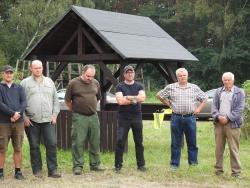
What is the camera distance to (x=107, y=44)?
38.0 ft

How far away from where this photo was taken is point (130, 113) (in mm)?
8938

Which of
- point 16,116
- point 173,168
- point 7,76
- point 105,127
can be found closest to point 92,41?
point 105,127

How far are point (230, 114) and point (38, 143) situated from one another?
3116 millimetres

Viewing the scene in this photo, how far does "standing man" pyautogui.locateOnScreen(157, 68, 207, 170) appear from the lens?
9.03 m

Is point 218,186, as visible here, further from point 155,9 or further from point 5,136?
point 155,9

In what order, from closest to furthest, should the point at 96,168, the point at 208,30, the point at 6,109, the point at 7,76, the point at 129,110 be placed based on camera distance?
the point at 6,109 < the point at 7,76 < the point at 129,110 < the point at 96,168 < the point at 208,30

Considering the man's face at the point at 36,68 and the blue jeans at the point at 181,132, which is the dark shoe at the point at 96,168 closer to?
the blue jeans at the point at 181,132

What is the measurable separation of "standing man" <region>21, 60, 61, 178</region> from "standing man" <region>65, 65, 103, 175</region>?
410 millimetres

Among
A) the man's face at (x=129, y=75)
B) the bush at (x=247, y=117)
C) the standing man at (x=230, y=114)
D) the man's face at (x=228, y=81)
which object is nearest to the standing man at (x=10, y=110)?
the man's face at (x=129, y=75)

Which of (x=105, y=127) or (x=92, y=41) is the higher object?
(x=92, y=41)

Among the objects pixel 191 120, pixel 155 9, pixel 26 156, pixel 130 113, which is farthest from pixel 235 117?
pixel 155 9

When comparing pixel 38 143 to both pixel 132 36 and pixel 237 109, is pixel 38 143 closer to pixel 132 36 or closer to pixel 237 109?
pixel 237 109

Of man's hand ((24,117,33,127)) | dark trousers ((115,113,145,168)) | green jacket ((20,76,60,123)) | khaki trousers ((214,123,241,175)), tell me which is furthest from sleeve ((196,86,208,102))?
man's hand ((24,117,33,127))

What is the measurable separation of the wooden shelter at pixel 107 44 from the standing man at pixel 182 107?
1.87m
